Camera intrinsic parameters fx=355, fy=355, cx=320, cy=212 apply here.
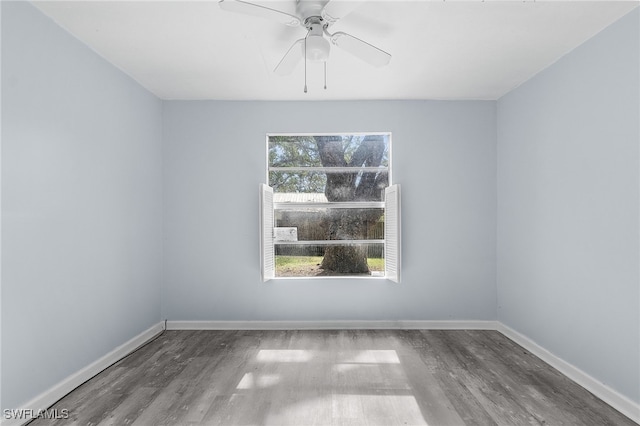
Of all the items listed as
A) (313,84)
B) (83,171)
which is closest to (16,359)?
(83,171)

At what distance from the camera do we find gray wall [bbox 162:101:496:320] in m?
3.86

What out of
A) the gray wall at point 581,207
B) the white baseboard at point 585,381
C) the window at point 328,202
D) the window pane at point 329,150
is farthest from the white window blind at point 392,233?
the white baseboard at point 585,381

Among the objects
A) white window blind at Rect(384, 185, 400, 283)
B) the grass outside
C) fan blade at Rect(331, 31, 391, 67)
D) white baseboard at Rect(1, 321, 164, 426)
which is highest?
fan blade at Rect(331, 31, 391, 67)

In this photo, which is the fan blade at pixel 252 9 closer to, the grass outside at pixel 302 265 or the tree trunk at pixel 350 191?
the tree trunk at pixel 350 191

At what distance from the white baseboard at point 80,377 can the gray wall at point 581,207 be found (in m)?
3.66

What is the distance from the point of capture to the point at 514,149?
3527mm

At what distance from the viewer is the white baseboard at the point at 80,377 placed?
2.14 meters

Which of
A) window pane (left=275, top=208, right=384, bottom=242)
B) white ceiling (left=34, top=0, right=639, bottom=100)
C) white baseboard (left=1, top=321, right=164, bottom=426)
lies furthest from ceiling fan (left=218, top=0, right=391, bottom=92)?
Answer: white baseboard (left=1, top=321, right=164, bottom=426)

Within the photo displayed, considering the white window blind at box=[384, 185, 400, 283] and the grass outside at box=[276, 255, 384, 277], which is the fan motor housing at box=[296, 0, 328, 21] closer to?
the white window blind at box=[384, 185, 400, 283]

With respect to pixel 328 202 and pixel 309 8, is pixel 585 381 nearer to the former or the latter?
pixel 328 202

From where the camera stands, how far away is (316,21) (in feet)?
6.81

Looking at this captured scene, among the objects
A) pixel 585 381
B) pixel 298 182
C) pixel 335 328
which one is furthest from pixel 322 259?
pixel 585 381

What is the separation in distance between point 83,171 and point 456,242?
3.53 meters

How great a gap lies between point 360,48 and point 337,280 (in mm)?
2429
